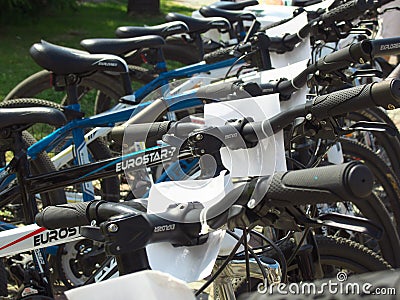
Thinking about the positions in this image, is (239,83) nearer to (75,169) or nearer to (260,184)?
(75,169)

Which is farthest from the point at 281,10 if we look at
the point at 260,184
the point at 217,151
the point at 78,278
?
the point at 260,184

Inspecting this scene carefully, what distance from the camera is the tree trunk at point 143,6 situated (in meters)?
13.4

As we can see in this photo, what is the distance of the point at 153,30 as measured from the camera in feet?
16.4

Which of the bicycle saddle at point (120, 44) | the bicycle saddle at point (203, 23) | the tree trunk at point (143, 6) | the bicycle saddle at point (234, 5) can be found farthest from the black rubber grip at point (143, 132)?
the tree trunk at point (143, 6)

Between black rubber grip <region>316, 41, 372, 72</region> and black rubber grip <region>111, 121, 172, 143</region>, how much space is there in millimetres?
772

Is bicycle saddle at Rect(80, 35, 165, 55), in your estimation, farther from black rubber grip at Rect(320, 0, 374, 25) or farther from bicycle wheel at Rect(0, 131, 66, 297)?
black rubber grip at Rect(320, 0, 374, 25)

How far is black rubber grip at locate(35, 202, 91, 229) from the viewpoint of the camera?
1693mm

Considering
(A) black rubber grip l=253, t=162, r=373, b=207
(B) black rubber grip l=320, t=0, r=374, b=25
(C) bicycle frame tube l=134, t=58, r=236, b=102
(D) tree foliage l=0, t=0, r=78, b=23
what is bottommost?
(D) tree foliage l=0, t=0, r=78, b=23

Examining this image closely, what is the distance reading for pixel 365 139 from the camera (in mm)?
4812

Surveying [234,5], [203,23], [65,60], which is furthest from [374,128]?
[234,5]

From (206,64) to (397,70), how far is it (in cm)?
157

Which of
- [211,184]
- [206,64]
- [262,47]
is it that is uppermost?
[211,184]

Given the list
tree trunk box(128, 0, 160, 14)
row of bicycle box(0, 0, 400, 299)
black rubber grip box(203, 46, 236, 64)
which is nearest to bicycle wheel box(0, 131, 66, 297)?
row of bicycle box(0, 0, 400, 299)

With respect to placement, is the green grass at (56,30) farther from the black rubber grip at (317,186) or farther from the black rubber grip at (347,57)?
the black rubber grip at (317,186)
